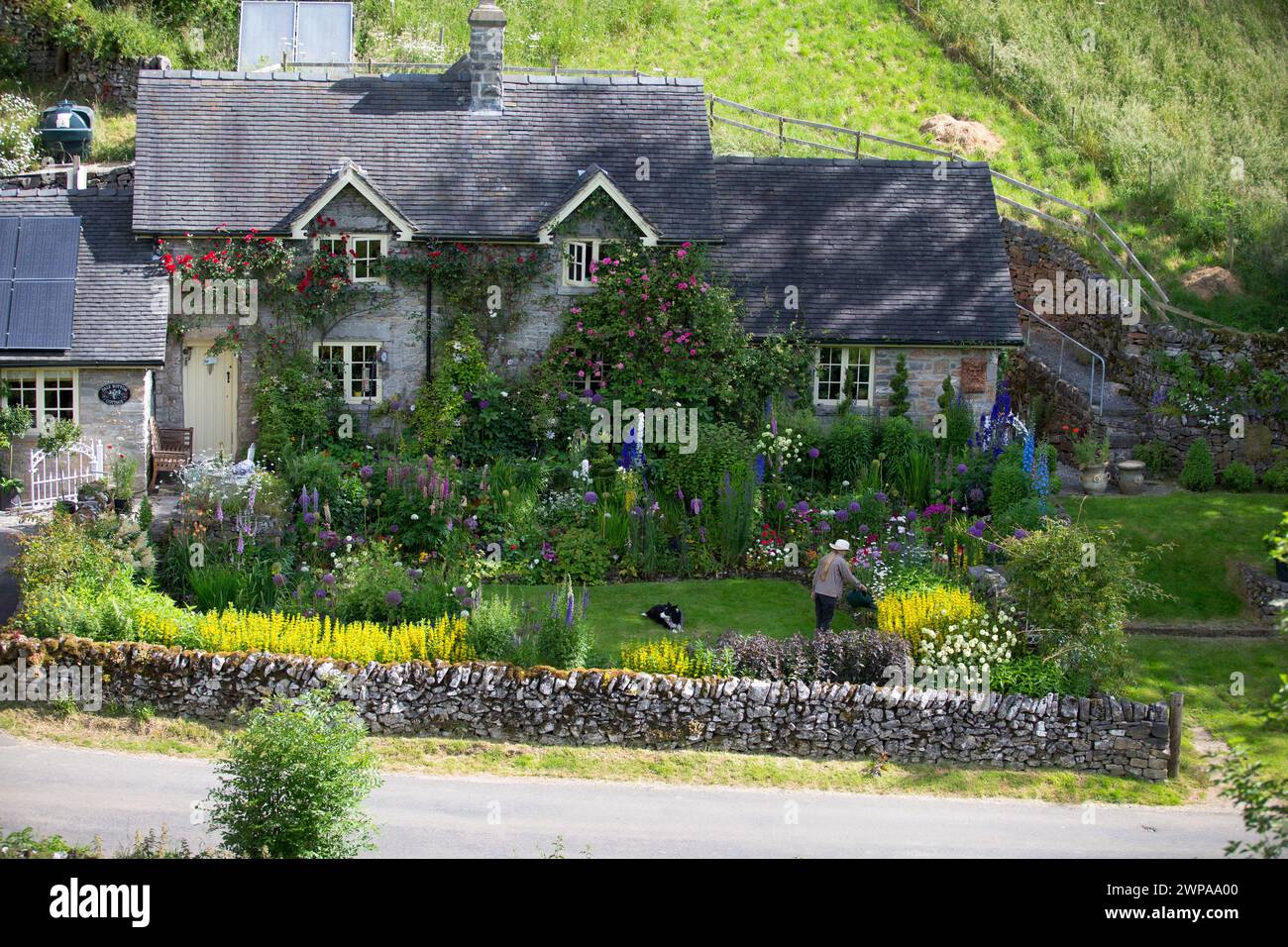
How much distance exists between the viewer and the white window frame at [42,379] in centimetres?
2342

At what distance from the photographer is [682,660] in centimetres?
1811

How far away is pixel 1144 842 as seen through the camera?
15797mm

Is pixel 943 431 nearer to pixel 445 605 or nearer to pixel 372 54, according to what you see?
pixel 445 605

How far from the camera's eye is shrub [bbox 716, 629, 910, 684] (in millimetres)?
18125

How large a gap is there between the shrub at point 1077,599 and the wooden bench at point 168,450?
1330 cm

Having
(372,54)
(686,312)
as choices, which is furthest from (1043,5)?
(686,312)

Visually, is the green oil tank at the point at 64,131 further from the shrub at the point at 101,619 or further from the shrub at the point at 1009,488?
the shrub at the point at 1009,488

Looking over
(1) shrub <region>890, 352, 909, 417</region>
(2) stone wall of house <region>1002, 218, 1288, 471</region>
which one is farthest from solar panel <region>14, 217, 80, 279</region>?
(2) stone wall of house <region>1002, 218, 1288, 471</region>

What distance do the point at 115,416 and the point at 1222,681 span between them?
55.7 ft

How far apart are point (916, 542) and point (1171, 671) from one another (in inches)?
154

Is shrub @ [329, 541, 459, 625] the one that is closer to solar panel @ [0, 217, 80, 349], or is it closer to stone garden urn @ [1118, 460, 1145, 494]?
solar panel @ [0, 217, 80, 349]
